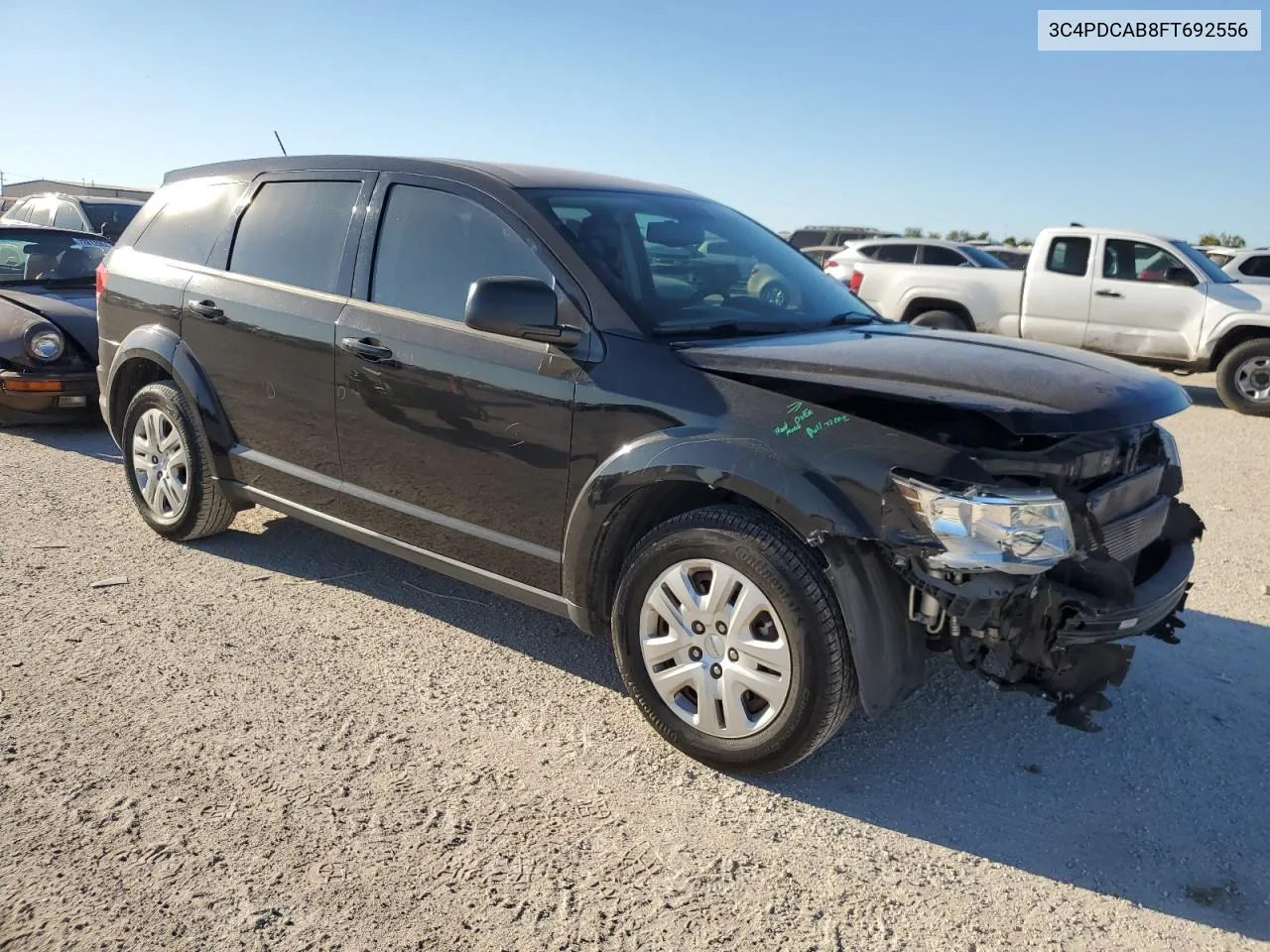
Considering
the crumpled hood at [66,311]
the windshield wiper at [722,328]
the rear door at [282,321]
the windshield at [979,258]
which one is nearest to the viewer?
the windshield wiper at [722,328]

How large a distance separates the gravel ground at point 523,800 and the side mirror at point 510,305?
1.33m

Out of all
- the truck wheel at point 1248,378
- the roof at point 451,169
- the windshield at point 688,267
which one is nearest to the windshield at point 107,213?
the roof at point 451,169

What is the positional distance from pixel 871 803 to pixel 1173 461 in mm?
1661

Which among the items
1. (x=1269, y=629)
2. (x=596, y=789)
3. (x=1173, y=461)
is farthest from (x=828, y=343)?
(x=1269, y=629)

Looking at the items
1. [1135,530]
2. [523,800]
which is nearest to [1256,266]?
[1135,530]

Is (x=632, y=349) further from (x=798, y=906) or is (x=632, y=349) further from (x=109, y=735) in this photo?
(x=109, y=735)

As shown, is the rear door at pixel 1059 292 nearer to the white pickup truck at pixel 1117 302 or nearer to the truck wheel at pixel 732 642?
the white pickup truck at pixel 1117 302

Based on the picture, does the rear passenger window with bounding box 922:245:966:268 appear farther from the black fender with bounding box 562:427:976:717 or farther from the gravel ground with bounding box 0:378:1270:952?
the black fender with bounding box 562:427:976:717

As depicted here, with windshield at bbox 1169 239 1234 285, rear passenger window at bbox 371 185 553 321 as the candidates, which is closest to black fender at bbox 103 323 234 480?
rear passenger window at bbox 371 185 553 321

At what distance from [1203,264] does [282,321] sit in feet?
34.3

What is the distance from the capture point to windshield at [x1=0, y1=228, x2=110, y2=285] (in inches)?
322

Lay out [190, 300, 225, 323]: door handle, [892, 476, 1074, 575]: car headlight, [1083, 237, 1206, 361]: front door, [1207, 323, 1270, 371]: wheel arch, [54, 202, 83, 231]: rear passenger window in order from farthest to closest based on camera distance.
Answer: [54, 202, 83, 231]: rear passenger window, [1083, 237, 1206, 361]: front door, [1207, 323, 1270, 371]: wheel arch, [190, 300, 225, 323]: door handle, [892, 476, 1074, 575]: car headlight

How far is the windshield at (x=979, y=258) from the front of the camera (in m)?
14.4

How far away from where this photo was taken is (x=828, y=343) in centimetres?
347
